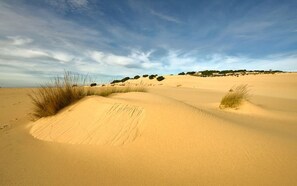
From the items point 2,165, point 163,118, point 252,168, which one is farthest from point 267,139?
point 2,165

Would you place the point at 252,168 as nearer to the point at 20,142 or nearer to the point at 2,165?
the point at 2,165

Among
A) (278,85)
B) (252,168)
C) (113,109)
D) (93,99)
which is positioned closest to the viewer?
(252,168)

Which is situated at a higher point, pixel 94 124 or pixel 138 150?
pixel 94 124

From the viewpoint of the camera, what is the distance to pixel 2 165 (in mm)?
2715

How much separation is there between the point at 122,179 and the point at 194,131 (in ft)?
4.46

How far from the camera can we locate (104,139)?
332cm

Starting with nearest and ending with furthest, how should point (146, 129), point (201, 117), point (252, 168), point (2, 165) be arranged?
point (252, 168), point (2, 165), point (146, 129), point (201, 117)

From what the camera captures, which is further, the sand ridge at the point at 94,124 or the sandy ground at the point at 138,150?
the sand ridge at the point at 94,124

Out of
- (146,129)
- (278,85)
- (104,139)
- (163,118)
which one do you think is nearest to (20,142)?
(104,139)

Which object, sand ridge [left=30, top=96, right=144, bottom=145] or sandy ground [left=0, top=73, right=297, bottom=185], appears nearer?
sandy ground [left=0, top=73, right=297, bottom=185]

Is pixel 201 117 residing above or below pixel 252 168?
above

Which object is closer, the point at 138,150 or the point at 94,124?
the point at 138,150

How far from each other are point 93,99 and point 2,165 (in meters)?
2.04

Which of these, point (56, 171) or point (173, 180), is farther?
point (56, 171)
